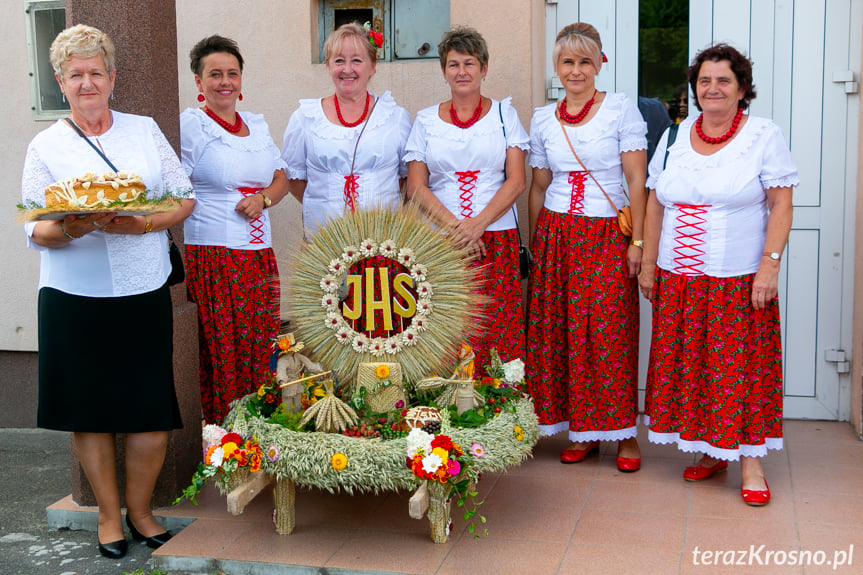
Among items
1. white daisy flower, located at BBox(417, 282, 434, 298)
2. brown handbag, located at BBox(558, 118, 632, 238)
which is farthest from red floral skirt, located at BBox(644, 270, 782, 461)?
white daisy flower, located at BBox(417, 282, 434, 298)

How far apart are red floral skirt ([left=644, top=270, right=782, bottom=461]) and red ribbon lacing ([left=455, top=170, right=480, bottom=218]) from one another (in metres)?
0.89

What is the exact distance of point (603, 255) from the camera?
391 centimetres

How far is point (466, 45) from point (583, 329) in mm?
1351

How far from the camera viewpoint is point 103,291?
10.2 ft

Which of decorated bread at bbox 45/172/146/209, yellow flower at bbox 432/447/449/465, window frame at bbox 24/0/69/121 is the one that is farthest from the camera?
window frame at bbox 24/0/69/121

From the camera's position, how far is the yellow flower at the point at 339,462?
9.75 ft

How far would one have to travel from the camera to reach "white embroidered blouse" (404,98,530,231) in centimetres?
398

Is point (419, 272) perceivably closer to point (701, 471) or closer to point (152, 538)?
point (152, 538)

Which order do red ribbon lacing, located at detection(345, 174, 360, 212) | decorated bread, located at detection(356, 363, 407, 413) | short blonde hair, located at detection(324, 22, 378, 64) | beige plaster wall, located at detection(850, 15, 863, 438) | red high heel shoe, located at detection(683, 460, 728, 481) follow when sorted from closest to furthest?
decorated bread, located at detection(356, 363, 407, 413) → red high heel shoe, located at detection(683, 460, 728, 481) → short blonde hair, located at detection(324, 22, 378, 64) → red ribbon lacing, located at detection(345, 174, 360, 212) → beige plaster wall, located at detection(850, 15, 863, 438)

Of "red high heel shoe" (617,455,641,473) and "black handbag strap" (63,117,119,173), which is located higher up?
"black handbag strap" (63,117,119,173)

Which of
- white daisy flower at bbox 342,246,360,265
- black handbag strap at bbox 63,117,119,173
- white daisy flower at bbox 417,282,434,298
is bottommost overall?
white daisy flower at bbox 417,282,434,298

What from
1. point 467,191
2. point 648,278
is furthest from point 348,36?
point 648,278

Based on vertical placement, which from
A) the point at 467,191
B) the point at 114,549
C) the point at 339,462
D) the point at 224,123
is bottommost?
the point at 114,549

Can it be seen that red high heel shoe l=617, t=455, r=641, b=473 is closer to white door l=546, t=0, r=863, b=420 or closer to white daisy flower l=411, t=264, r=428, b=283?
white door l=546, t=0, r=863, b=420
